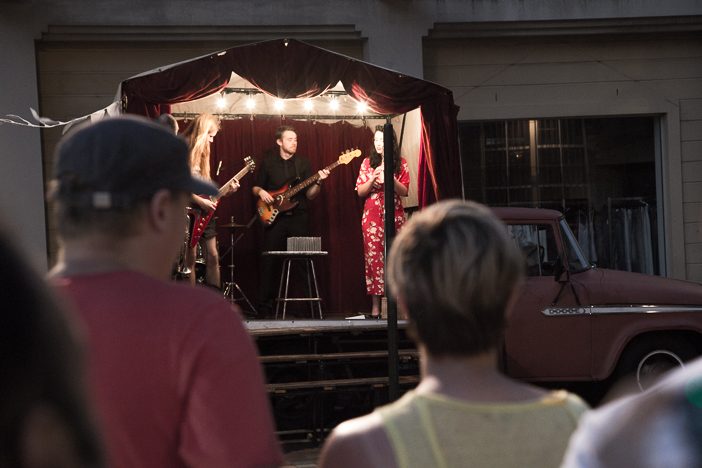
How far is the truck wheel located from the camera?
8.98 meters

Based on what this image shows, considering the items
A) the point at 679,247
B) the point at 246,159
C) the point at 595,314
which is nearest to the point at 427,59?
the point at 246,159

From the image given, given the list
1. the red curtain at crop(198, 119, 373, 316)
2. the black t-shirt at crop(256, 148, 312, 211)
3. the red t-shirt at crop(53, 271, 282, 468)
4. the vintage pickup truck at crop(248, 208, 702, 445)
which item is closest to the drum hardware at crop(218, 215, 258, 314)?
the red curtain at crop(198, 119, 373, 316)

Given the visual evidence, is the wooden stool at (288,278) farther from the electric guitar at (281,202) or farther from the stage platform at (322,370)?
the stage platform at (322,370)

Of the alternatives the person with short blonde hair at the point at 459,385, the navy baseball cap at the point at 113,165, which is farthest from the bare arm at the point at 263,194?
the person with short blonde hair at the point at 459,385

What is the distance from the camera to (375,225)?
36.6 ft

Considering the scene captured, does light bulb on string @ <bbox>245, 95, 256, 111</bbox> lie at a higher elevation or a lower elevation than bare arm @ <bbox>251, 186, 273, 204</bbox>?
higher

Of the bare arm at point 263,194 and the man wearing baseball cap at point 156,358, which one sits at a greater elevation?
the bare arm at point 263,194

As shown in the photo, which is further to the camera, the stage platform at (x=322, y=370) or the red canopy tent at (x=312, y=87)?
the red canopy tent at (x=312, y=87)

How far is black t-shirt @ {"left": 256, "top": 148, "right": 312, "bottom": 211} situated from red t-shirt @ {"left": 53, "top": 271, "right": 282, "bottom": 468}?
32.3ft

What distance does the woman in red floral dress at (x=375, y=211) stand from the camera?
35.8ft

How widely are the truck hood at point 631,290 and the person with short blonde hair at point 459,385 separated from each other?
24.2 ft

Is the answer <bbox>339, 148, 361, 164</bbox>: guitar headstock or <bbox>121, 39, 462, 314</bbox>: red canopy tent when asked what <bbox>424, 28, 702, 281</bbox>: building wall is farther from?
<bbox>121, 39, 462, 314</bbox>: red canopy tent

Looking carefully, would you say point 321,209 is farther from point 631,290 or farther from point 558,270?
point 631,290

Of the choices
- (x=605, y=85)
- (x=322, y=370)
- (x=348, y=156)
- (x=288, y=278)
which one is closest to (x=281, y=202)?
(x=288, y=278)
